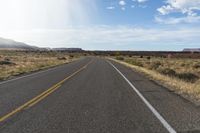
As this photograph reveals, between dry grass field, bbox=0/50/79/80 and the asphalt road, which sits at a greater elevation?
the asphalt road

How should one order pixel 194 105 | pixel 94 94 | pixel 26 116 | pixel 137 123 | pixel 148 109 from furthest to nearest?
pixel 94 94 → pixel 194 105 → pixel 148 109 → pixel 26 116 → pixel 137 123

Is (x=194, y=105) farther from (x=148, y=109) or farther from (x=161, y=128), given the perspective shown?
(x=161, y=128)

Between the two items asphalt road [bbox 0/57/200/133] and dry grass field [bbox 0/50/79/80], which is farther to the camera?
dry grass field [bbox 0/50/79/80]

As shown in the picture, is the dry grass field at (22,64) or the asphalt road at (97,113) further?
the dry grass field at (22,64)

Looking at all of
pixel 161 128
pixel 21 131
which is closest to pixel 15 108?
pixel 21 131

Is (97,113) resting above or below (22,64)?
above

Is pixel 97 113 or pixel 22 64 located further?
pixel 22 64

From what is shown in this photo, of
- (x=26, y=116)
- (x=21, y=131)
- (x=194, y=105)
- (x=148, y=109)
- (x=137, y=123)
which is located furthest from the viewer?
(x=194, y=105)

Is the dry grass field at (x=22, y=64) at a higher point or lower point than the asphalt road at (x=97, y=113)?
lower

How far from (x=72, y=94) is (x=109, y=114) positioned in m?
4.29

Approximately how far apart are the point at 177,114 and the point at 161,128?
1.75 meters

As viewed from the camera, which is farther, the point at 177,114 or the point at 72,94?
the point at 72,94

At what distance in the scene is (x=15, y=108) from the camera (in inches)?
363

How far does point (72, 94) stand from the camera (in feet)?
40.4
